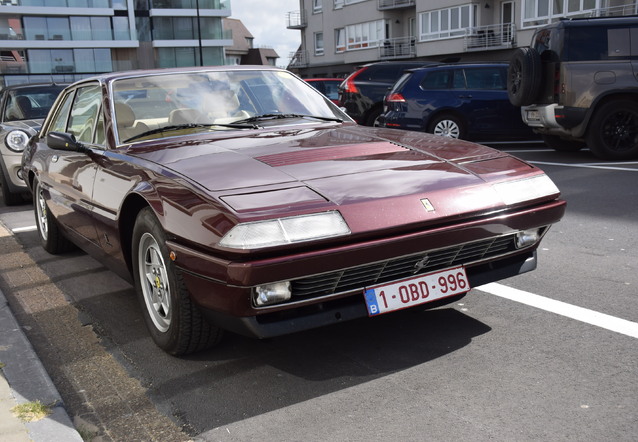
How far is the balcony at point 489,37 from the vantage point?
3731 centimetres

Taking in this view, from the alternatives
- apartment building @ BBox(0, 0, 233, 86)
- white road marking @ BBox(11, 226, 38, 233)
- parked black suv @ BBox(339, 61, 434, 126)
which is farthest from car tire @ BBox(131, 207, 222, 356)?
apartment building @ BBox(0, 0, 233, 86)

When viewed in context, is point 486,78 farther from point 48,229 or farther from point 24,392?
point 24,392

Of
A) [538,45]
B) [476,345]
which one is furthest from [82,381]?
[538,45]

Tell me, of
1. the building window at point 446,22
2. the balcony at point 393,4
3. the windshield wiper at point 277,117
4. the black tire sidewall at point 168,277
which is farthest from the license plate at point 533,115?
the balcony at point 393,4

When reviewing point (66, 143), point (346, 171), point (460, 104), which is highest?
point (66, 143)

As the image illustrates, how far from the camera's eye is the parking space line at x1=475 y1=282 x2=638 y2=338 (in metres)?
3.60

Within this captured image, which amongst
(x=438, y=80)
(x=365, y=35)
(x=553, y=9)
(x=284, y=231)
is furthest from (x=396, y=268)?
(x=365, y=35)

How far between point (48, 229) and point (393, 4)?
4251cm

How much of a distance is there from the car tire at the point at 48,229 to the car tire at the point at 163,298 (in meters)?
2.30

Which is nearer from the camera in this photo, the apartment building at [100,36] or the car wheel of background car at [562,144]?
the car wheel of background car at [562,144]

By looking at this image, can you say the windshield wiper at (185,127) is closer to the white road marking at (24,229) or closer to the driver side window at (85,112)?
the driver side window at (85,112)

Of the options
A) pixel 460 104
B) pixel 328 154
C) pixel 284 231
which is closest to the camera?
pixel 284 231

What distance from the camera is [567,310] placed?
3.90 meters

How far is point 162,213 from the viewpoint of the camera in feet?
10.6
